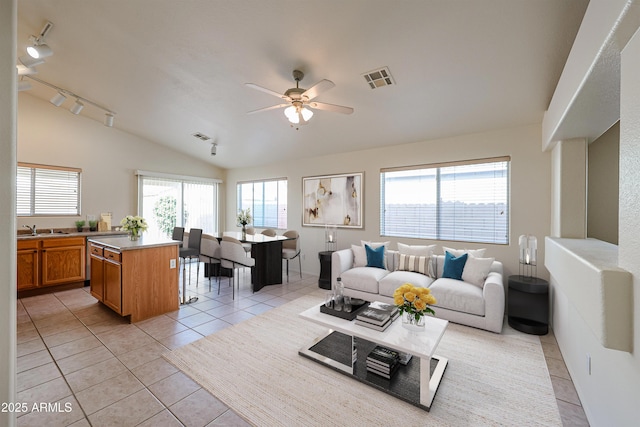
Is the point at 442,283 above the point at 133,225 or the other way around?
the other way around

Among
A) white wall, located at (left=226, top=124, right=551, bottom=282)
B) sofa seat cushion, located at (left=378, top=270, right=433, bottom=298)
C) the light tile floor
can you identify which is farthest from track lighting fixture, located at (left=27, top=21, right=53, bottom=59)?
sofa seat cushion, located at (left=378, top=270, right=433, bottom=298)

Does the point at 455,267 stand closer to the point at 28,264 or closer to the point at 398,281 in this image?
the point at 398,281

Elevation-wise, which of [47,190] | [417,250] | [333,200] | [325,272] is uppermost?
[47,190]

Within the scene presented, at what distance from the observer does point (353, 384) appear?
223 centimetres

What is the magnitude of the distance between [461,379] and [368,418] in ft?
3.29

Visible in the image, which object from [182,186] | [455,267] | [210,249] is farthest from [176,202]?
[455,267]

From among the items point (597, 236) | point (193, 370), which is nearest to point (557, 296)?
point (597, 236)

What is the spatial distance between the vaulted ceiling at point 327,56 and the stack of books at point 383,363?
290 cm

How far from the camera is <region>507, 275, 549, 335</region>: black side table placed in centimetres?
310

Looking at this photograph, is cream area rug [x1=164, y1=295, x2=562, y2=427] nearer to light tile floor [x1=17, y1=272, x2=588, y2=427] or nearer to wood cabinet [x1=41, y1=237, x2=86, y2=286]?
light tile floor [x1=17, y1=272, x2=588, y2=427]

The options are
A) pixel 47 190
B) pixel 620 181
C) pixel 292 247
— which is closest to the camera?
pixel 620 181

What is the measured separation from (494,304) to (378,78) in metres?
2.98

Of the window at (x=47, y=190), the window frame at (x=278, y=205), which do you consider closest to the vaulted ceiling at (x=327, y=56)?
the window at (x=47, y=190)

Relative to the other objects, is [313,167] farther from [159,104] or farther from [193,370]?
[193,370]
